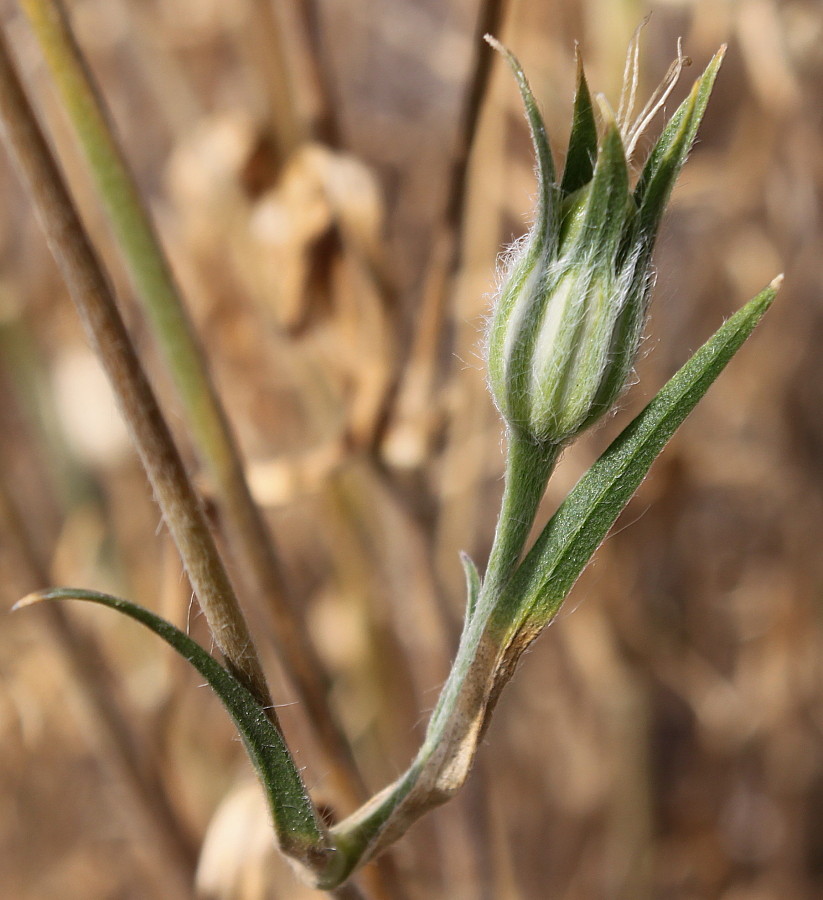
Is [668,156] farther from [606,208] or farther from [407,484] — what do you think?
[407,484]

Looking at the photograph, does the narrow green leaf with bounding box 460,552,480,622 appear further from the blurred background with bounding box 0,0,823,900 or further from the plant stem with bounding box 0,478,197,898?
the plant stem with bounding box 0,478,197,898

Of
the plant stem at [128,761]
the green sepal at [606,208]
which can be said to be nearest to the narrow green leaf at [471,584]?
the green sepal at [606,208]

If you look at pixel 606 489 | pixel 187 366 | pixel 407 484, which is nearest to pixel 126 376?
pixel 187 366

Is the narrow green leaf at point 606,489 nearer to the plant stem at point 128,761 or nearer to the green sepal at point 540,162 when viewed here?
the green sepal at point 540,162

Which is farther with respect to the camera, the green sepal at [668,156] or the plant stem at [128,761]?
the plant stem at [128,761]

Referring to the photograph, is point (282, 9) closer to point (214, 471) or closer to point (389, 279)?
point (389, 279)

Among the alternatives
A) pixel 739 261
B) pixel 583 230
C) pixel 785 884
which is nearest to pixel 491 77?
pixel 583 230
